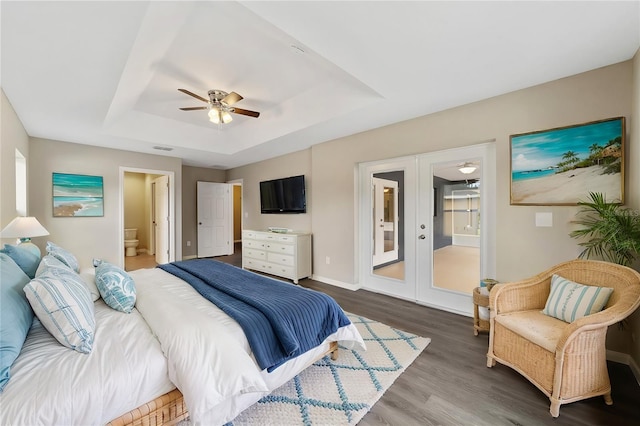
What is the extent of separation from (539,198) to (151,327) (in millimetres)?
3355

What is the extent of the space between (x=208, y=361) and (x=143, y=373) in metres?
0.31

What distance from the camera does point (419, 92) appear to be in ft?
8.71

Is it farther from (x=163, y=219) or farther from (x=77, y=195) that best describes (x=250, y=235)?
(x=77, y=195)

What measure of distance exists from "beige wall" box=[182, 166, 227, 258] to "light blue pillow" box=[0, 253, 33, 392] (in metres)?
5.11

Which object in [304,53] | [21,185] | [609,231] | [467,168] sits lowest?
[609,231]

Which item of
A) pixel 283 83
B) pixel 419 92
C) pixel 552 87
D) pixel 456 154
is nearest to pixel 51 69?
pixel 283 83

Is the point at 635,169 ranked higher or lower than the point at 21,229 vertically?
higher

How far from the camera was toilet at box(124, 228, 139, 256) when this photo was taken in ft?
22.5

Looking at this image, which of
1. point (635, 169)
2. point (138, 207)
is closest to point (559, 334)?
point (635, 169)

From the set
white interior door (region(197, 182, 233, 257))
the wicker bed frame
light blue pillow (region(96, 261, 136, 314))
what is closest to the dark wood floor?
the wicker bed frame

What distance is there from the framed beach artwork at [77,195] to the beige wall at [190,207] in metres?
1.95

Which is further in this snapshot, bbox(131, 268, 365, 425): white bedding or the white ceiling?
the white ceiling

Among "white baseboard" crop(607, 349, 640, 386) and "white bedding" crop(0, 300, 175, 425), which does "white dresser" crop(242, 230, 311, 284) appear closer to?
"white bedding" crop(0, 300, 175, 425)

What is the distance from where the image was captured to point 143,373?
130cm
